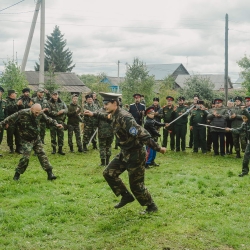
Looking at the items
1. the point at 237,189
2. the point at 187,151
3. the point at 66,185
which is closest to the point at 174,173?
the point at 237,189

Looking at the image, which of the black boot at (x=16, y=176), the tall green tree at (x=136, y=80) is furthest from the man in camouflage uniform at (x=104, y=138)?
the tall green tree at (x=136, y=80)

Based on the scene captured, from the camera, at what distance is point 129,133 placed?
6.21 meters

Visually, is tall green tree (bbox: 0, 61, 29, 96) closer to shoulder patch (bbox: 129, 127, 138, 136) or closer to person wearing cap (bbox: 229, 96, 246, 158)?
person wearing cap (bbox: 229, 96, 246, 158)

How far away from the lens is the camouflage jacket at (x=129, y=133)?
6.22m

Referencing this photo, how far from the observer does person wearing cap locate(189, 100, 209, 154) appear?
14.1 metres

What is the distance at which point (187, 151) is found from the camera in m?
14.7

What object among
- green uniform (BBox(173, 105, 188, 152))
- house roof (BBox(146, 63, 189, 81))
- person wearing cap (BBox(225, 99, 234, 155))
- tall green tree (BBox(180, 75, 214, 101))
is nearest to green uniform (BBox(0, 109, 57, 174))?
green uniform (BBox(173, 105, 188, 152))

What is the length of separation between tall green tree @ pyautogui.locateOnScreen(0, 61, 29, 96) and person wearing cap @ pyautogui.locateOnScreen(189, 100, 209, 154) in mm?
10205

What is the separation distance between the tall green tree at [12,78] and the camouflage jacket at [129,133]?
14646mm

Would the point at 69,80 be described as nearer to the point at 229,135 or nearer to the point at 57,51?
the point at 57,51

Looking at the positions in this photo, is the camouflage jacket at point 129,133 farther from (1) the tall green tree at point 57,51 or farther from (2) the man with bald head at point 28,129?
(1) the tall green tree at point 57,51

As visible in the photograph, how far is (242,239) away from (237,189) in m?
3.03

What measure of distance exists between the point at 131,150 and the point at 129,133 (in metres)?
0.41

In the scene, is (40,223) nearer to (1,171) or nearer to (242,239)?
(242,239)
